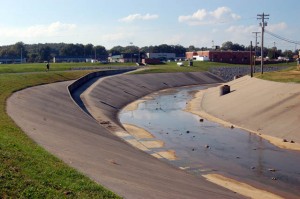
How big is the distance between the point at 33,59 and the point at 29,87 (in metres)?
140

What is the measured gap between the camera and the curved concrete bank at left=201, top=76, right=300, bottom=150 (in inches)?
1533

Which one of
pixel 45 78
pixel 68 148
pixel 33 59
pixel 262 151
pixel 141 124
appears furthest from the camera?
pixel 33 59

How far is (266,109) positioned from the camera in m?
48.1

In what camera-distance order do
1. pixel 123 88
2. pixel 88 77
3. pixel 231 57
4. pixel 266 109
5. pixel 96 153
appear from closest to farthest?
pixel 96 153 → pixel 266 109 → pixel 123 88 → pixel 88 77 → pixel 231 57

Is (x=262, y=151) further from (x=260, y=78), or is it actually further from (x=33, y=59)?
(x=33, y=59)

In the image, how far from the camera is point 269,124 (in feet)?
140

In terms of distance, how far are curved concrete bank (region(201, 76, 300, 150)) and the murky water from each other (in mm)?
2133

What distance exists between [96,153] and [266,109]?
92.9 ft

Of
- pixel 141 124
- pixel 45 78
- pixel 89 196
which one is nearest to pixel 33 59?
pixel 45 78

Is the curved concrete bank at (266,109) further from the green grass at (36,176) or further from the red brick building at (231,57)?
the red brick building at (231,57)

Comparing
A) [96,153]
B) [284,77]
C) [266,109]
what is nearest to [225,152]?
→ [96,153]

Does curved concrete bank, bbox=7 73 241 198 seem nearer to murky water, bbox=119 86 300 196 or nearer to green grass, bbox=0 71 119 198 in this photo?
green grass, bbox=0 71 119 198

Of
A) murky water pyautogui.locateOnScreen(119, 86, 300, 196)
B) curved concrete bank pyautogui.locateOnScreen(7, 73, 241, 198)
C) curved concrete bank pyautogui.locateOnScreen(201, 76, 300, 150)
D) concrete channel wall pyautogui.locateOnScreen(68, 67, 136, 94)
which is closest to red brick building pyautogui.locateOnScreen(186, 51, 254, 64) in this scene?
concrete channel wall pyautogui.locateOnScreen(68, 67, 136, 94)

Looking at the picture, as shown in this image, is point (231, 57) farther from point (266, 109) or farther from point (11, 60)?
point (266, 109)
